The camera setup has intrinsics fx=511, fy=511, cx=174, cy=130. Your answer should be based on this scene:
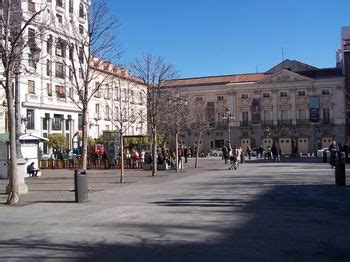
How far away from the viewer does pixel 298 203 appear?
14930 millimetres

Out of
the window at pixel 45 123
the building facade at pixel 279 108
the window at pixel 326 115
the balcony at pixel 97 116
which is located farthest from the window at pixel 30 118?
the window at pixel 326 115

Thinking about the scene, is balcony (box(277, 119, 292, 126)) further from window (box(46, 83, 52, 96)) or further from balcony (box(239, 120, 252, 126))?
window (box(46, 83, 52, 96))

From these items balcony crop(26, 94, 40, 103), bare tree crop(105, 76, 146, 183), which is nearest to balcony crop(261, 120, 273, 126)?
balcony crop(26, 94, 40, 103)

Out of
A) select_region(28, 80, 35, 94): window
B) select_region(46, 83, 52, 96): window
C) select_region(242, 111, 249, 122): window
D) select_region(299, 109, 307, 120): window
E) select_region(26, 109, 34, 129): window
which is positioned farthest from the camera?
select_region(242, 111, 249, 122): window

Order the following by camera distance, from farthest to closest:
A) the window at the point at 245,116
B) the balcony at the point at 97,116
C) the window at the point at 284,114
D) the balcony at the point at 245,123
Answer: the window at the point at 245,116
the balcony at the point at 245,123
the window at the point at 284,114
the balcony at the point at 97,116

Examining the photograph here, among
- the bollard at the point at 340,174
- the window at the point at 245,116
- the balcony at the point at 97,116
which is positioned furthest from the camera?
the window at the point at 245,116

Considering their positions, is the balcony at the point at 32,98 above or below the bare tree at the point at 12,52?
above

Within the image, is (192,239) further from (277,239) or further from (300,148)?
(300,148)

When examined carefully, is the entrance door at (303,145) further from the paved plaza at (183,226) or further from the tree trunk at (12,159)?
the tree trunk at (12,159)

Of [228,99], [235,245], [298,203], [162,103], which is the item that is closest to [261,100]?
[228,99]

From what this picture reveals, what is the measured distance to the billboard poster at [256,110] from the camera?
99188mm

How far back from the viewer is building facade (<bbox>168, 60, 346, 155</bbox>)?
93.7 m

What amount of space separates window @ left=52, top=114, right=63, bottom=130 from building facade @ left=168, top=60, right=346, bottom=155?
25220 mm

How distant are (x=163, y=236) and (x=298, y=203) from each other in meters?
6.31
